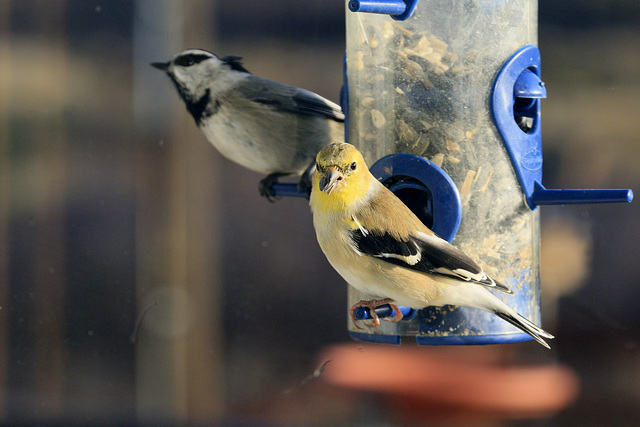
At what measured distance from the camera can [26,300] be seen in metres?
6.01

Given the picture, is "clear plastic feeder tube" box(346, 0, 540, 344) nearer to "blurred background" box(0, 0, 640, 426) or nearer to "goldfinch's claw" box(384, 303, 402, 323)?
"goldfinch's claw" box(384, 303, 402, 323)

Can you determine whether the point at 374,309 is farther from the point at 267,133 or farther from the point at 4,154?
the point at 4,154

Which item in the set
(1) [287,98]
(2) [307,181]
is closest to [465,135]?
(2) [307,181]

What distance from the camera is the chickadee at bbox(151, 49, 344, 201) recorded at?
295 cm

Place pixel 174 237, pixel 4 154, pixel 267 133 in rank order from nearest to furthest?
pixel 267 133
pixel 4 154
pixel 174 237

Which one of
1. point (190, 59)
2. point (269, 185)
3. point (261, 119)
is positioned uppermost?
point (190, 59)

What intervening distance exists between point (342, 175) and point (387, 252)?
222mm

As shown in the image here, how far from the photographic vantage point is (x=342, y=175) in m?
1.99

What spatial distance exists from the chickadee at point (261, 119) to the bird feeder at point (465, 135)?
0.64 m

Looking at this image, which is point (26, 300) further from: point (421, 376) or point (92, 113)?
point (421, 376)

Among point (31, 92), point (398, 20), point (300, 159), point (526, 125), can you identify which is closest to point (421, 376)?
point (300, 159)

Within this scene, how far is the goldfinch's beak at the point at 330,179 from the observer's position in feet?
6.40

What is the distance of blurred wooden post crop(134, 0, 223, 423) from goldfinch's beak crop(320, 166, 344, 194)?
157 inches

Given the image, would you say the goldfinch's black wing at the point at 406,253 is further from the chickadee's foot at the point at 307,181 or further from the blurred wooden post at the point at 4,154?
A: the blurred wooden post at the point at 4,154
